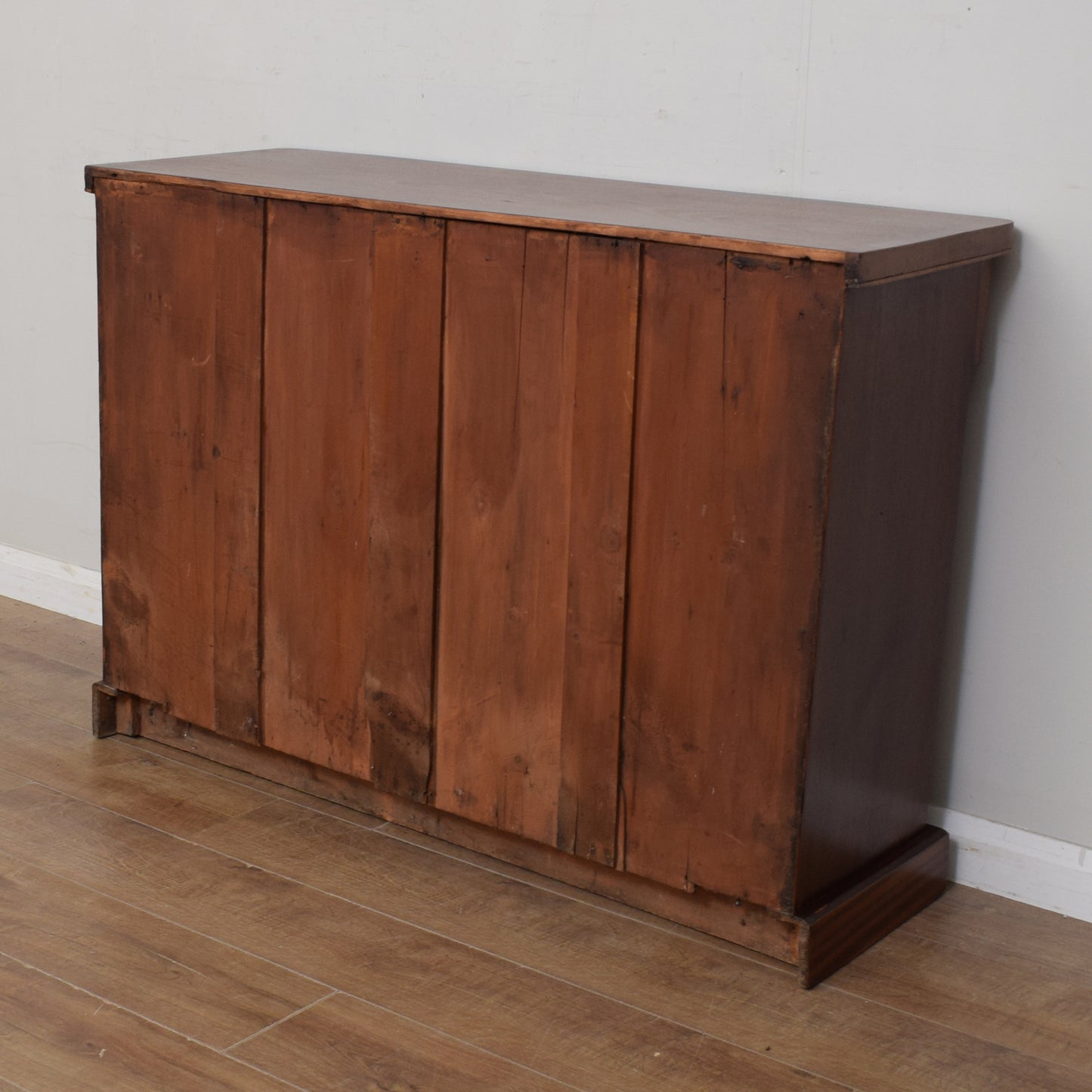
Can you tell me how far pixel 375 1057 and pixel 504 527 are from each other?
28.6 inches

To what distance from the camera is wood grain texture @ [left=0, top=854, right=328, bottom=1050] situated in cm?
191

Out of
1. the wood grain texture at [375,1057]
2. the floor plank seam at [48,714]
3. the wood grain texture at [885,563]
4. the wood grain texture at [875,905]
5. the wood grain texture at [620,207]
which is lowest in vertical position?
the wood grain texture at [375,1057]

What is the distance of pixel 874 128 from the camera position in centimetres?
223

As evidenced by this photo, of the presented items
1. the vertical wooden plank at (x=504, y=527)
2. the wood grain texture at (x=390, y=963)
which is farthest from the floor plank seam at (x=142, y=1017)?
the vertical wooden plank at (x=504, y=527)

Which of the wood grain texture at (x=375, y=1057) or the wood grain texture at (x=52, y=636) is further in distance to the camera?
the wood grain texture at (x=52, y=636)

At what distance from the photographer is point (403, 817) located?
2426 millimetres

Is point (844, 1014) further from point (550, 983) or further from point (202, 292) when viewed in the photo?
point (202, 292)

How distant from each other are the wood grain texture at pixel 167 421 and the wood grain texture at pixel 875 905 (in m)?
1.03

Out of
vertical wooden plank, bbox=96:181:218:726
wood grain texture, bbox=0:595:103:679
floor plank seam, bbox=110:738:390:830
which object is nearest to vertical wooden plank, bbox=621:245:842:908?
floor plank seam, bbox=110:738:390:830

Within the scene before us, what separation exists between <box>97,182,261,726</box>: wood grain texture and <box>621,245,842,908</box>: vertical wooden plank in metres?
0.73

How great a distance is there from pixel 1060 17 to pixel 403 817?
151 cm

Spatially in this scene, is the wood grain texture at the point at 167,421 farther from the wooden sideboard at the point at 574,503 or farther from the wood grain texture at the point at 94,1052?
the wood grain texture at the point at 94,1052

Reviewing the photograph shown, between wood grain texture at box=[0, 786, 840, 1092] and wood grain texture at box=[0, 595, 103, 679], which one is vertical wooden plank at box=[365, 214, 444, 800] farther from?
wood grain texture at box=[0, 595, 103, 679]

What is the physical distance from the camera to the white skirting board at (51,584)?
3303 millimetres
